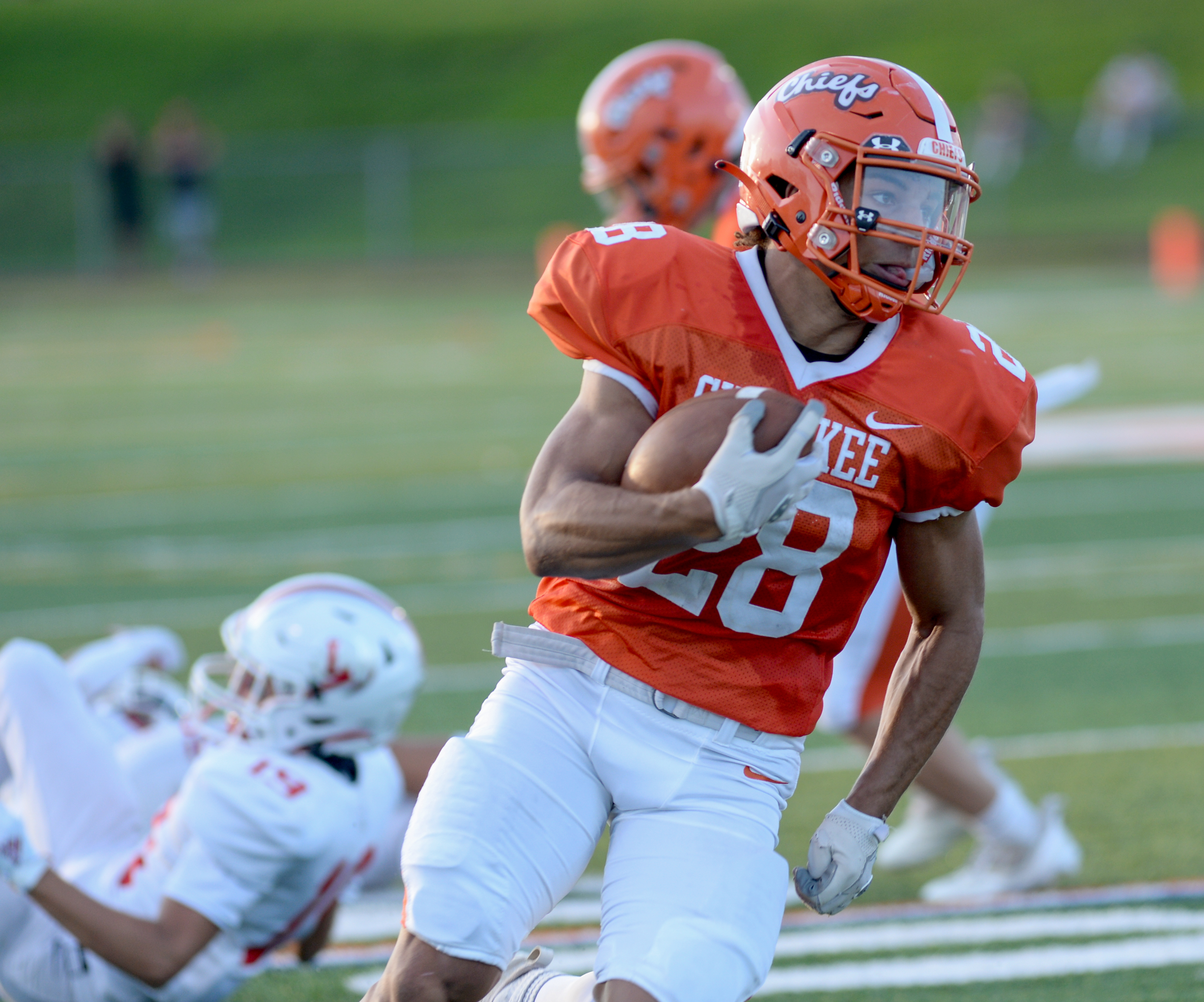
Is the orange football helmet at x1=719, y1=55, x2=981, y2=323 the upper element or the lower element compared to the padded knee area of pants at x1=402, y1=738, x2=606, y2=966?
upper

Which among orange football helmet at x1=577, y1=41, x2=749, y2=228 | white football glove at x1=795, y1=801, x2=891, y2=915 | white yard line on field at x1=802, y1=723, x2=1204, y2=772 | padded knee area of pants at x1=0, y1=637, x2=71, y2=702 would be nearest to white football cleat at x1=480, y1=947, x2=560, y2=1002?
white football glove at x1=795, y1=801, x2=891, y2=915

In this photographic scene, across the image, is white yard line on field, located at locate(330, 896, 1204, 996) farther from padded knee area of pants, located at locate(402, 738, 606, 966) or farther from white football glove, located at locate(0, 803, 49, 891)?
padded knee area of pants, located at locate(402, 738, 606, 966)

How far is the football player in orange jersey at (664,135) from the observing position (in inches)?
216

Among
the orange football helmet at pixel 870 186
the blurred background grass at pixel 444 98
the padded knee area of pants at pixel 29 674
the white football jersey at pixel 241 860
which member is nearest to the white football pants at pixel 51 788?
the padded knee area of pants at pixel 29 674

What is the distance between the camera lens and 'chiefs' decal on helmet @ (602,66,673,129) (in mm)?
5582

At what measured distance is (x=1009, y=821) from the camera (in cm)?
465

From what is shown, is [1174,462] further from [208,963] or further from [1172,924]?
[208,963]

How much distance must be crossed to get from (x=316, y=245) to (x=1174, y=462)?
18.3 m

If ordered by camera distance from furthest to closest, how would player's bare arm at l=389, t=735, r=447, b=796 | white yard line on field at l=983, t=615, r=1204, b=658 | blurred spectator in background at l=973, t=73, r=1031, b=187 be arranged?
blurred spectator in background at l=973, t=73, r=1031, b=187
white yard line on field at l=983, t=615, r=1204, b=658
player's bare arm at l=389, t=735, r=447, b=796

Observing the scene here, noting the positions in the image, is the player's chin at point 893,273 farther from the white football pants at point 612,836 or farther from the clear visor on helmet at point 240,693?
the clear visor on helmet at point 240,693

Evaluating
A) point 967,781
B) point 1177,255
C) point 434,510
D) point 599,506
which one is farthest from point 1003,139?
point 599,506

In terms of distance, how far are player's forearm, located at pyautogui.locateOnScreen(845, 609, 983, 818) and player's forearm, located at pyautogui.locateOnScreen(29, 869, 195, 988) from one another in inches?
57.0

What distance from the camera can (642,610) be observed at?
294 centimetres

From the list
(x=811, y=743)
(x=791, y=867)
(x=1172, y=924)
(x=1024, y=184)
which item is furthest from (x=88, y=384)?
(x=1024, y=184)
